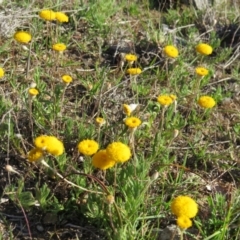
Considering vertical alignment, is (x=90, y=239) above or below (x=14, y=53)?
below

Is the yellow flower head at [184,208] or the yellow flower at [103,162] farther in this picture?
the yellow flower at [103,162]

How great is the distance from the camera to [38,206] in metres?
2.49

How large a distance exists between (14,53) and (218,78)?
1.46m

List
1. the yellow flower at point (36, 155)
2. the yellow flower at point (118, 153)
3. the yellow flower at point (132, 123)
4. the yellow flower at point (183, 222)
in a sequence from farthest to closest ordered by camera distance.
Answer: the yellow flower at point (132, 123)
the yellow flower at point (36, 155)
the yellow flower at point (118, 153)
the yellow flower at point (183, 222)

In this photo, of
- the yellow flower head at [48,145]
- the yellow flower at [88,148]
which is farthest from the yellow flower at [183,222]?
the yellow flower head at [48,145]

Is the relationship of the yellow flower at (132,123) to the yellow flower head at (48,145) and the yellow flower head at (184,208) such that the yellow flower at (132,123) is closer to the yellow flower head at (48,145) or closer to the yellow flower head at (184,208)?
the yellow flower head at (48,145)

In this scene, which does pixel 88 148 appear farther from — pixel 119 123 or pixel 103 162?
pixel 119 123

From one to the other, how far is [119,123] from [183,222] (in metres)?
1.04

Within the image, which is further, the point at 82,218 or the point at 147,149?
the point at 147,149

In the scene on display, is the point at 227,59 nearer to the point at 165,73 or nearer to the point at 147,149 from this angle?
the point at 165,73

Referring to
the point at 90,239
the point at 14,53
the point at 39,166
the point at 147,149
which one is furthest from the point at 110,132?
the point at 14,53

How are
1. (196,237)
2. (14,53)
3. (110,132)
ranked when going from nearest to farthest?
(196,237) → (110,132) → (14,53)

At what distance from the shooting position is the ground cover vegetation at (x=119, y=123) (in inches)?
95.0

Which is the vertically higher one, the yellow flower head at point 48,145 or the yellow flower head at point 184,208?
the yellow flower head at point 48,145
